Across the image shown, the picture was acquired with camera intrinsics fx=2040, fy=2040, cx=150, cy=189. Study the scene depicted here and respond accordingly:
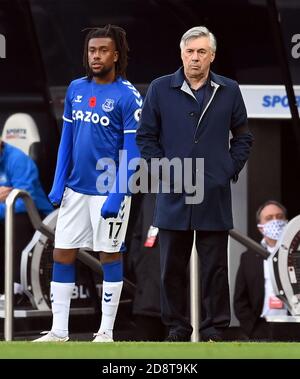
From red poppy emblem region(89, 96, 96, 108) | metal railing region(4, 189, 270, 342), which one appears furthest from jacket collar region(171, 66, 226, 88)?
metal railing region(4, 189, 270, 342)

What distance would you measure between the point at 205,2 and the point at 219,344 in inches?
249

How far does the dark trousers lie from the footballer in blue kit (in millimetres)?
438

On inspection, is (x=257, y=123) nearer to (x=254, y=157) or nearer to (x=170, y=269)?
(x=254, y=157)

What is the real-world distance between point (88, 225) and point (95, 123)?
59 centimetres

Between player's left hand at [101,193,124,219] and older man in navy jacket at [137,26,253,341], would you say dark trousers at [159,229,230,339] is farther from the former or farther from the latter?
player's left hand at [101,193,124,219]

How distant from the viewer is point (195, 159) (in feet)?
35.5

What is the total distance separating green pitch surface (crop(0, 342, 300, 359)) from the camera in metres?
9.69

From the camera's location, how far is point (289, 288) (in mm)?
14109

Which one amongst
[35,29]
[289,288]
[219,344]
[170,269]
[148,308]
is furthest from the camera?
[35,29]

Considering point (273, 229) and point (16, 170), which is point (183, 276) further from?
point (16, 170)

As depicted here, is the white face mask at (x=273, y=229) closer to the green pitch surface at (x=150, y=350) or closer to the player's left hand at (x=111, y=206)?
the player's left hand at (x=111, y=206)

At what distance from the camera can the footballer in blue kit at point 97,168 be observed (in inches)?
440

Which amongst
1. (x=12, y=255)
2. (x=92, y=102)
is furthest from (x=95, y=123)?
(x=12, y=255)
